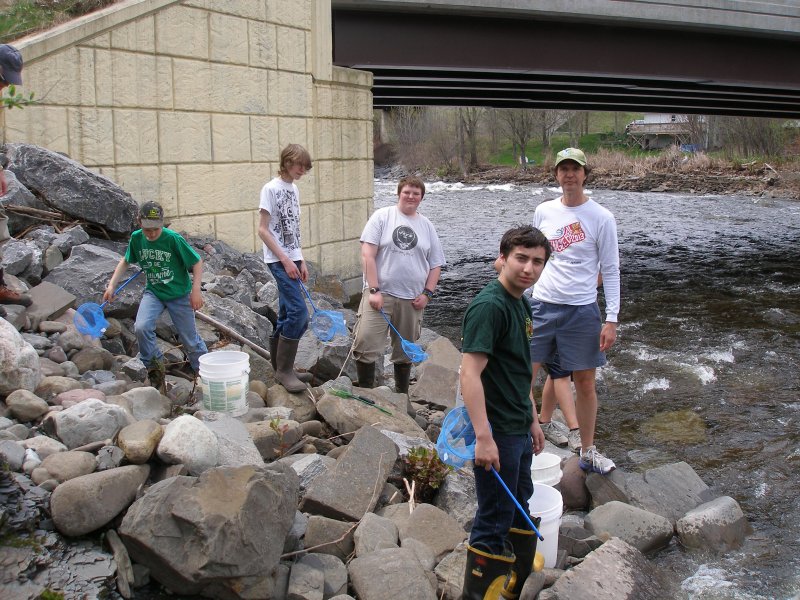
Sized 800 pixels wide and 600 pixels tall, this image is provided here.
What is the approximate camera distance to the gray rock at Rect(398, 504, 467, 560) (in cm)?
439

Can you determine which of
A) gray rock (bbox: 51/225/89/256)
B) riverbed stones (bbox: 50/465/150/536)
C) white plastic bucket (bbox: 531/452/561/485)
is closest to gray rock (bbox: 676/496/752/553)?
white plastic bucket (bbox: 531/452/561/485)

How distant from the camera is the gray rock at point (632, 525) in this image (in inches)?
205

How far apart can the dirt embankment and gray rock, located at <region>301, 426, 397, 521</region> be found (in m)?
31.8

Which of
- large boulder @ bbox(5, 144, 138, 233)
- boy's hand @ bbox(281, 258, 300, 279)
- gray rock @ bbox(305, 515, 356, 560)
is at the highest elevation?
large boulder @ bbox(5, 144, 138, 233)

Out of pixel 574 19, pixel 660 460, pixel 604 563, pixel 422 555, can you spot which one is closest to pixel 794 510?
pixel 660 460

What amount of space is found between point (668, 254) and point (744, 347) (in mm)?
9589

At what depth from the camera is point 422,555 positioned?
4223 mm

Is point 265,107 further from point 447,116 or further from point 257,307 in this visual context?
point 447,116

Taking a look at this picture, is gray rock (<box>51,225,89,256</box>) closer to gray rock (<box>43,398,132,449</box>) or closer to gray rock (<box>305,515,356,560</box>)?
gray rock (<box>43,398,132,449</box>)

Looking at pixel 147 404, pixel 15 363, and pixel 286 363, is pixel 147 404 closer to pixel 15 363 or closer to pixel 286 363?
pixel 15 363

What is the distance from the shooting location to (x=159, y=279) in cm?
578

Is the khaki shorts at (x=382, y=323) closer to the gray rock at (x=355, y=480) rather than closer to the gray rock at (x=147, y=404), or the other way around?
the gray rock at (x=355, y=480)

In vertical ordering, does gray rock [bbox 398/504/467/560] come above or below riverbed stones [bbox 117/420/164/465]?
below

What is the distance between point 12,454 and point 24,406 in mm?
552
